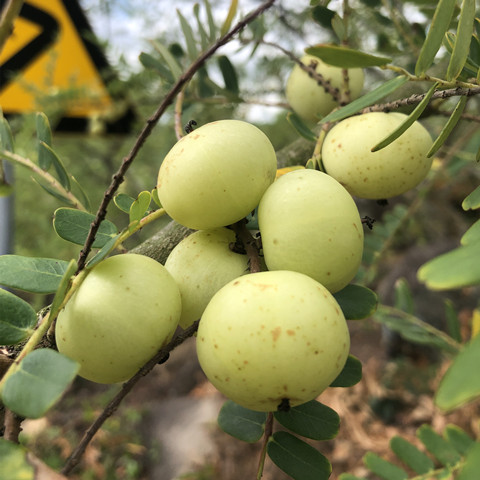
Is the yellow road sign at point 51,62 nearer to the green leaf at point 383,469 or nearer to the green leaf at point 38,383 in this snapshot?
the green leaf at point 38,383

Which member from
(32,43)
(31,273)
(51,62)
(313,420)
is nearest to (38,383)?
(31,273)

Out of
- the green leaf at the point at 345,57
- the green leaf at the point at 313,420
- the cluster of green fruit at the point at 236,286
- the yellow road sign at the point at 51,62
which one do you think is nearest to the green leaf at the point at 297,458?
the green leaf at the point at 313,420

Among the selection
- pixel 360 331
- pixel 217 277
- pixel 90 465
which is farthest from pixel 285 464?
pixel 360 331

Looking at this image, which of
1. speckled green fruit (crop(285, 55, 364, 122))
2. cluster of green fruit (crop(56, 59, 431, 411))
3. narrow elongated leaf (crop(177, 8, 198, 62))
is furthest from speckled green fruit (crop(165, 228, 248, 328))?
narrow elongated leaf (crop(177, 8, 198, 62))

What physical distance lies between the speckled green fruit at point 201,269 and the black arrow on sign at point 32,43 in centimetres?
137

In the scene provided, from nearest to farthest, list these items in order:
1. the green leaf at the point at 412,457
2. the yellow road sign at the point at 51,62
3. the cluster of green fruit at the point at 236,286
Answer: the cluster of green fruit at the point at 236,286 → the green leaf at the point at 412,457 → the yellow road sign at the point at 51,62

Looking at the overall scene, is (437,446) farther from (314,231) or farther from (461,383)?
(461,383)

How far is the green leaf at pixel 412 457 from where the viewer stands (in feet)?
3.23

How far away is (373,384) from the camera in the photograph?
11.2 ft

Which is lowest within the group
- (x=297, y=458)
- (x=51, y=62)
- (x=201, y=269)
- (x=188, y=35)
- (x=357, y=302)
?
(x=297, y=458)

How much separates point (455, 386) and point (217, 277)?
15.4 inches

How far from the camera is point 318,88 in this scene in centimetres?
101

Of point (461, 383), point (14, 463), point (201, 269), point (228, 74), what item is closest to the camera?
point (461, 383)

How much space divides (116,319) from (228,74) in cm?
81
